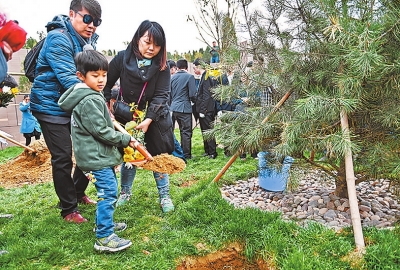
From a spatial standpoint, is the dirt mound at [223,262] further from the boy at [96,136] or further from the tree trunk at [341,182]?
the tree trunk at [341,182]

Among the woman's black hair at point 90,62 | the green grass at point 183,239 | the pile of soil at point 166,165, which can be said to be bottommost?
the green grass at point 183,239

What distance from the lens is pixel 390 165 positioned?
2270 millimetres

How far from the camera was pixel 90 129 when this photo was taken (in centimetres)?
233

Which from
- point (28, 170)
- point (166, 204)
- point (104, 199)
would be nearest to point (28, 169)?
point (28, 170)

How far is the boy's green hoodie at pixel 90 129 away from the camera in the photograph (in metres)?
2.32

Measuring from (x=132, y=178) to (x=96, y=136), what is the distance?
1.22m

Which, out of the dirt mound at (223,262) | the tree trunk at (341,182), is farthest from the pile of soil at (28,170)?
the tree trunk at (341,182)

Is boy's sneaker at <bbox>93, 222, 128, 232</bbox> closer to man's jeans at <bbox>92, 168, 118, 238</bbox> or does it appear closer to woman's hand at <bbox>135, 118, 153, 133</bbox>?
man's jeans at <bbox>92, 168, 118, 238</bbox>

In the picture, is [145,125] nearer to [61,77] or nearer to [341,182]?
[61,77]

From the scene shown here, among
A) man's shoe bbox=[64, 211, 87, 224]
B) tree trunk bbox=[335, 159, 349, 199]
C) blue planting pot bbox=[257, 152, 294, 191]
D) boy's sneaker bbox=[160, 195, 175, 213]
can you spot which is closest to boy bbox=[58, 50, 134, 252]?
man's shoe bbox=[64, 211, 87, 224]

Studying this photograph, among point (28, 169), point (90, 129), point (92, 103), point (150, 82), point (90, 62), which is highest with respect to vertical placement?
point (90, 62)

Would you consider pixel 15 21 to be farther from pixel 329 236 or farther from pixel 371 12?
pixel 329 236

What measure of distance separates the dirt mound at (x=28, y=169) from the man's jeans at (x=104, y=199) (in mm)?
3341

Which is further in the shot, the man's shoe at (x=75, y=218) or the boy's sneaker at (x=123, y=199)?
the boy's sneaker at (x=123, y=199)
